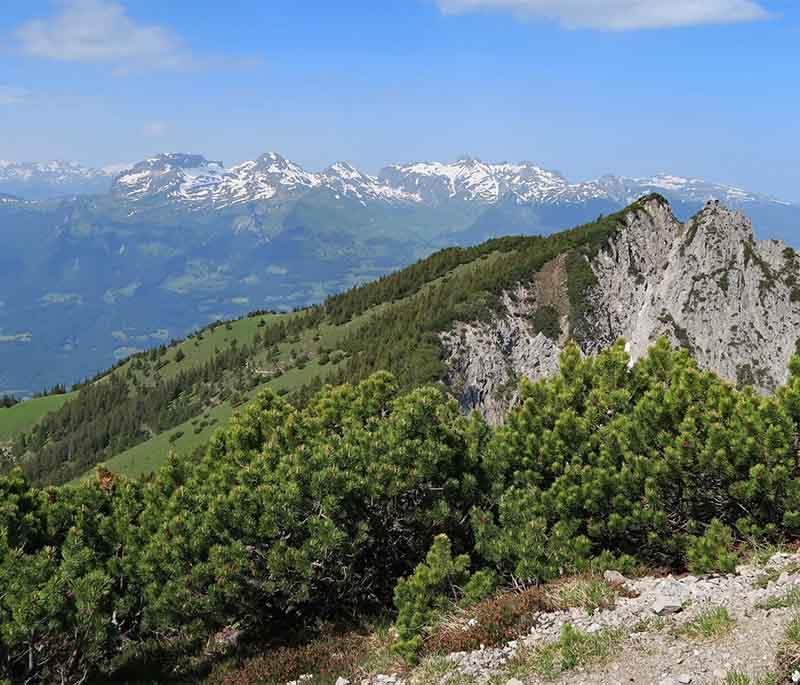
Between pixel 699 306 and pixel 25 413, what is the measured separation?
152 m

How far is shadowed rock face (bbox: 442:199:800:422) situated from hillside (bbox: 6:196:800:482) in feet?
0.55

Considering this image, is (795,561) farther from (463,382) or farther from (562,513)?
(463,382)

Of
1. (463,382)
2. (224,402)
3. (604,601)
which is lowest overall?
(224,402)

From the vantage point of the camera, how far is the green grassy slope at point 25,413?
15075 cm

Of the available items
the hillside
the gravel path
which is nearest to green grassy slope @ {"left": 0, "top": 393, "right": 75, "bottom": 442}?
the hillside

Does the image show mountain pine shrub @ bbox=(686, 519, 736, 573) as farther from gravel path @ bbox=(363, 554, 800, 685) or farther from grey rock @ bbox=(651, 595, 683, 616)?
grey rock @ bbox=(651, 595, 683, 616)

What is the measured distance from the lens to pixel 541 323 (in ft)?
260

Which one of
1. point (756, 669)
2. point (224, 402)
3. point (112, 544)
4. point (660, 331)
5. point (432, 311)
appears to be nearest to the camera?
point (756, 669)

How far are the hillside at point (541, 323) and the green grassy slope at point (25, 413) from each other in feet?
86.3

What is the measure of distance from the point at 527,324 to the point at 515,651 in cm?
6842

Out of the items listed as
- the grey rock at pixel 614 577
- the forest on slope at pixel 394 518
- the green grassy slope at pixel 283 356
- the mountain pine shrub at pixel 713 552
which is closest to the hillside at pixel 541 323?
the green grassy slope at pixel 283 356

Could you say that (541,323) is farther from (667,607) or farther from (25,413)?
(25,413)

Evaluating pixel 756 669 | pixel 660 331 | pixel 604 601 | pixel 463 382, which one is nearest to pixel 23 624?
pixel 604 601

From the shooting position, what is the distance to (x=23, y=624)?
12484mm
